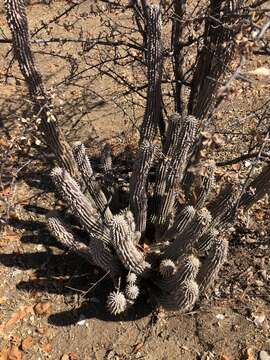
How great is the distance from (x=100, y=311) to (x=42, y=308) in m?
0.46

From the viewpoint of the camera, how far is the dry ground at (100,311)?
→ 3.62m

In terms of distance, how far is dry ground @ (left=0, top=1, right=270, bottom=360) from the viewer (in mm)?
3619

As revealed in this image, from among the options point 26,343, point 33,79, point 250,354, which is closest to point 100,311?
point 26,343

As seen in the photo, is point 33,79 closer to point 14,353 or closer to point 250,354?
point 14,353

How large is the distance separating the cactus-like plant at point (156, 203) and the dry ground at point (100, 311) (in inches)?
11.3

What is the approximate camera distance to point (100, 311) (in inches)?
151

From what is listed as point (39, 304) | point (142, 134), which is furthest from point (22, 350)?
point (142, 134)

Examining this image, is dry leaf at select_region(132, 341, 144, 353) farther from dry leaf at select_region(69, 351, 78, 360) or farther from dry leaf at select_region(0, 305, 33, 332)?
dry leaf at select_region(0, 305, 33, 332)

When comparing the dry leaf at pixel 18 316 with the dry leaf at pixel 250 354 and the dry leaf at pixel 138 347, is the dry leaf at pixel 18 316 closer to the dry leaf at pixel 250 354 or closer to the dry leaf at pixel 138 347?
the dry leaf at pixel 138 347

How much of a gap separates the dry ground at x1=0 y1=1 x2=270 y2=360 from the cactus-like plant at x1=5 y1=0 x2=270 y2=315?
0.94ft

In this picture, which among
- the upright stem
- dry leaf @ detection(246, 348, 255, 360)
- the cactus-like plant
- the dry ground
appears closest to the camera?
the upright stem

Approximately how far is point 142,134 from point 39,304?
1.55 metres

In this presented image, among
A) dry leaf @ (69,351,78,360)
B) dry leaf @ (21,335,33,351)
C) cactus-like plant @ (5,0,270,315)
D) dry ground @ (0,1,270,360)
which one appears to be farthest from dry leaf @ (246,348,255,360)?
dry leaf @ (21,335,33,351)

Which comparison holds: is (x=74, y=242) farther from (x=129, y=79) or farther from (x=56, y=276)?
(x=129, y=79)
